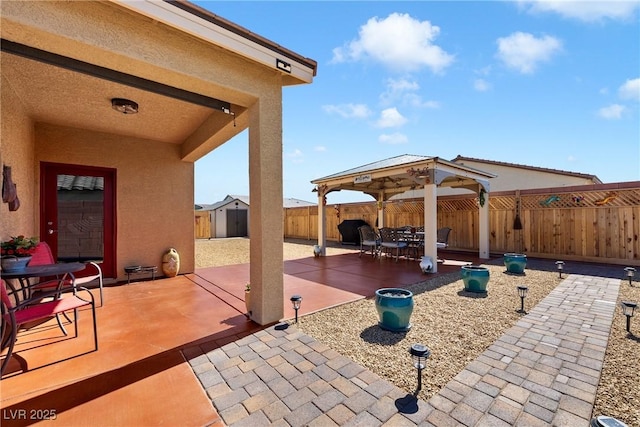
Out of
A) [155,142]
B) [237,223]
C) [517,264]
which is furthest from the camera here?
[237,223]

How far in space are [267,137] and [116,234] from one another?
4586mm

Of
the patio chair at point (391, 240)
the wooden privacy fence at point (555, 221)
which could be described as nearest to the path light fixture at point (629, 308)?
the patio chair at point (391, 240)

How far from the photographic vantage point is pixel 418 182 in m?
7.21

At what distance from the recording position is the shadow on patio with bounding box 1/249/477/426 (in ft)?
6.35

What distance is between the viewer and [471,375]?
2.34 meters

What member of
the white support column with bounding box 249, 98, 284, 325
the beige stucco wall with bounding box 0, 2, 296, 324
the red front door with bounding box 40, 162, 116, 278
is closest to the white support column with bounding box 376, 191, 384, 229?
the beige stucco wall with bounding box 0, 2, 296, 324

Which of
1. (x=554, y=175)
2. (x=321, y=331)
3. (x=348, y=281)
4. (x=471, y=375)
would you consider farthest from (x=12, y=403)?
(x=554, y=175)

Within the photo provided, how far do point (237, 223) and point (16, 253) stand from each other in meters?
17.5

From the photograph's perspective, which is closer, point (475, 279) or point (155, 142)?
point (475, 279)

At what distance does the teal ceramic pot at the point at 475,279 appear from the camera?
4.79 metres

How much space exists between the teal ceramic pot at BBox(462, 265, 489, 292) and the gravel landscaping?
0.52ft

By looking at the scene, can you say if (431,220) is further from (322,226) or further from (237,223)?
(237,223)

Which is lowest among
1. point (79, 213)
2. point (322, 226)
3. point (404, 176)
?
point (322, 226)

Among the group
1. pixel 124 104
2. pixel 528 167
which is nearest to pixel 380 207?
pixel 528 167
